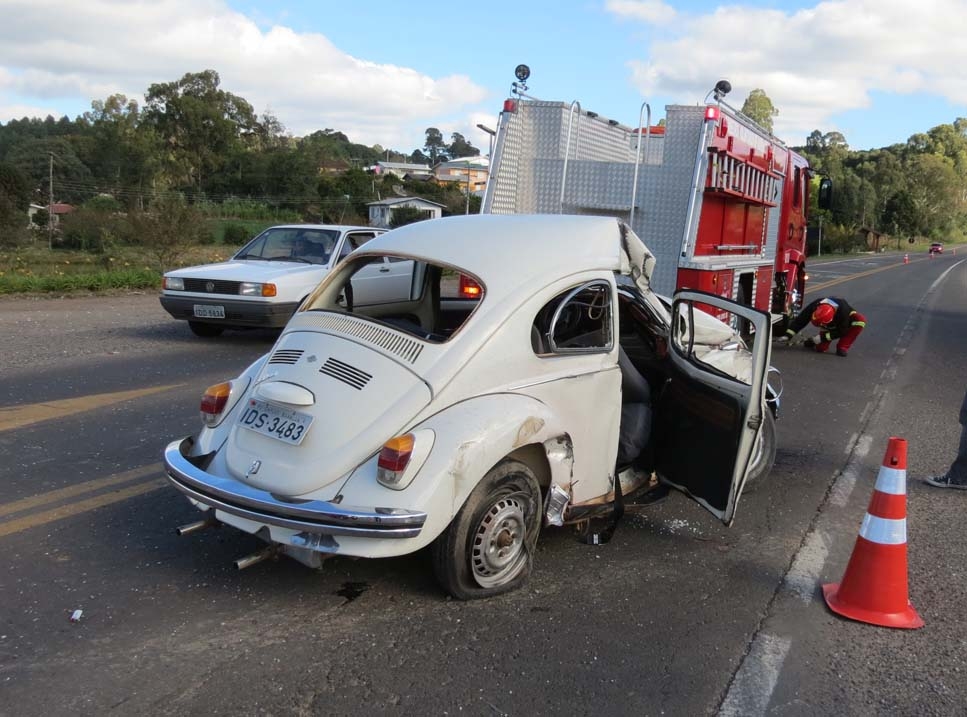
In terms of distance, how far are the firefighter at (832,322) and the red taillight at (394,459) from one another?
9877mm

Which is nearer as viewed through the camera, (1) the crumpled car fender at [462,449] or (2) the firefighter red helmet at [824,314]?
(1) the crumpled car fender at [462,449]

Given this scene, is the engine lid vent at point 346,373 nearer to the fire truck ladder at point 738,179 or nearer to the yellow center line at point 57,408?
the yellow center line at point 57,408

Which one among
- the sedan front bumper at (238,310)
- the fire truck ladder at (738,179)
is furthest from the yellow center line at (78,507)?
the fire truck ladder at (738,179)

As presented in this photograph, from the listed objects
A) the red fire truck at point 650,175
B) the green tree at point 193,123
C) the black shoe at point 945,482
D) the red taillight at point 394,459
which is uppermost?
the green tree at point 193,123

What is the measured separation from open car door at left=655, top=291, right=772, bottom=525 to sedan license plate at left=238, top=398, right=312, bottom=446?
2.17m

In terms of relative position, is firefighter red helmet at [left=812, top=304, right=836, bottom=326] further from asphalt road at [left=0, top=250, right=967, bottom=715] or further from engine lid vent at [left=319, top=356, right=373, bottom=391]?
engine lid vent at [left=319, top=356, right=373, bottom=391]

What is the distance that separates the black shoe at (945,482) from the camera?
20.3 feet

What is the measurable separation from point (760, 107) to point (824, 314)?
59.6 metres

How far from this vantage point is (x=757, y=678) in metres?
3.52

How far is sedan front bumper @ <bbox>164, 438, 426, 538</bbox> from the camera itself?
3475 millimetres

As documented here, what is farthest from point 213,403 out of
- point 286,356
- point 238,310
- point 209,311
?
point 209,311

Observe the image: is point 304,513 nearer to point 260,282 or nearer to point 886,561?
point 886,561

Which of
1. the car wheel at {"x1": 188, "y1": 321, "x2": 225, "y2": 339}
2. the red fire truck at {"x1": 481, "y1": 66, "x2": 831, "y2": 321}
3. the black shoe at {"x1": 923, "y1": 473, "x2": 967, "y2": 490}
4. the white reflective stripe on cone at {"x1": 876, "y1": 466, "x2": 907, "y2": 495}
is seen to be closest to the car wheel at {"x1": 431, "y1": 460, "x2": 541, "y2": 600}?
the white reflective stripe on cone at {"x1": 876, "y1": 466, "x2": 907, "y2": 495}

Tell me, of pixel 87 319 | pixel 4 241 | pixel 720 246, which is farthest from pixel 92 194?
pixel 720 246
